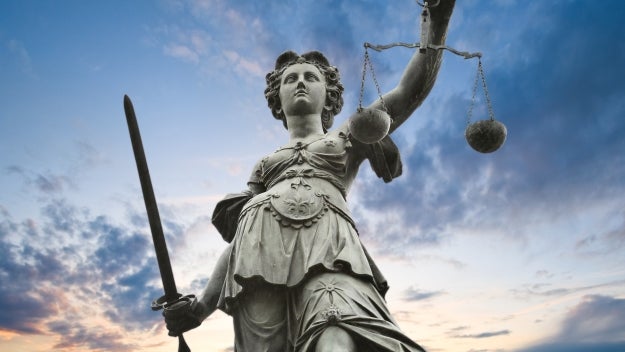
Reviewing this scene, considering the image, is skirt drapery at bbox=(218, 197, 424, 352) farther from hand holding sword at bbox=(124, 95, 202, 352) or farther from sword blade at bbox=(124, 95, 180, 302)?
sword blade at bbox=(124, 95, 180, 302)

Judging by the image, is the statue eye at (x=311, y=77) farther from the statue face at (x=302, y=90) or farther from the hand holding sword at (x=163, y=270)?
the hand holding sword at (x=163, y=270)

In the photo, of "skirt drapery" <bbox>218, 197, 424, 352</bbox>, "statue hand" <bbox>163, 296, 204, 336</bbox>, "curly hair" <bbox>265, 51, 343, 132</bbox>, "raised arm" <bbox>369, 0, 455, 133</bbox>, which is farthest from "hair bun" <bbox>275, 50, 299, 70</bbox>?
"statue hand" <bbox>163, 296, 204, 336</bbox>

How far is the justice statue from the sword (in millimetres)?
132

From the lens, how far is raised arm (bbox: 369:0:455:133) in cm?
786

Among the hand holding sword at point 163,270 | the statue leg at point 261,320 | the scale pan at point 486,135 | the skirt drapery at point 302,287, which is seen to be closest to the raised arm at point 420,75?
the scale pan at point 486,135

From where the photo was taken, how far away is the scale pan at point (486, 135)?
7.31 metres

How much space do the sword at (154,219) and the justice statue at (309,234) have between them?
13 centimetres

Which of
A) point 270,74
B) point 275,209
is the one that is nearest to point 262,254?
point 275,209

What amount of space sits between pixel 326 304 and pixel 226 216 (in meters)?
2.43

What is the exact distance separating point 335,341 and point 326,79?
153 inches

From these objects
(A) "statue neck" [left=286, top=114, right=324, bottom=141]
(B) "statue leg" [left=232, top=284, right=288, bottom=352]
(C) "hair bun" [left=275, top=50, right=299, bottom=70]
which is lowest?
(B) "statue leg" [left=232, top=284, right=288, bottom=352]

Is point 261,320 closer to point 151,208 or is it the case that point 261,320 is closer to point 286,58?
point 151,208

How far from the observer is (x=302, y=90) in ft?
28.1

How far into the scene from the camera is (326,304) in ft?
20.7
